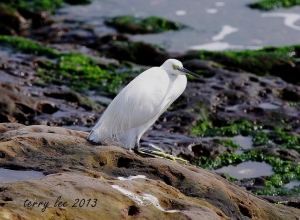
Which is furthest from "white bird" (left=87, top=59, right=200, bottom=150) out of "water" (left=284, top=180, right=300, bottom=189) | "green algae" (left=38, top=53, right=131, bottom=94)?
"green algae" (left=38, top=53, right=131, bottom=94)

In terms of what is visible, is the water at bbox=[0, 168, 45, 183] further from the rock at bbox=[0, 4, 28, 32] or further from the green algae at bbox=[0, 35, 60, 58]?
the rock at bbox=[0, 4, 28, 32]

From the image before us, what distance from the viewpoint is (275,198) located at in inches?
363

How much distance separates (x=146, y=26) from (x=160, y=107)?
12.0 m

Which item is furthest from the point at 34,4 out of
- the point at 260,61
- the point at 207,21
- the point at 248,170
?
the point at 248,170

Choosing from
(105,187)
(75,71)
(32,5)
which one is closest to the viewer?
(105,187)

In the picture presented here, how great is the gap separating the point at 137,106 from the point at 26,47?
30.1 ft

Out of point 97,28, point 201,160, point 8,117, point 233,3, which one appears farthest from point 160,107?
point 233,3

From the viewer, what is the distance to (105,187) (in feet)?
19.4

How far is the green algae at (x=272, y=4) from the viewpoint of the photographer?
2258 cm

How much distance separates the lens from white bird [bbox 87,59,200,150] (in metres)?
8.00

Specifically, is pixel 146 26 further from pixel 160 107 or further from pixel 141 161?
pixel 141 161

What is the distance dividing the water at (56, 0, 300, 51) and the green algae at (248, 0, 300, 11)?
Answer: 0.90ft

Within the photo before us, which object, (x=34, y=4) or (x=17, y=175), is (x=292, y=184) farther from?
(x=34, y=4)

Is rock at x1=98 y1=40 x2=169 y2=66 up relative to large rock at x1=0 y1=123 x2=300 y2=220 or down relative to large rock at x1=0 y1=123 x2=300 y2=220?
down
